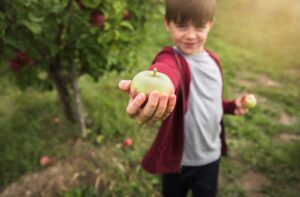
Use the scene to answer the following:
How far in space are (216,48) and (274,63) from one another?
0.98 metres

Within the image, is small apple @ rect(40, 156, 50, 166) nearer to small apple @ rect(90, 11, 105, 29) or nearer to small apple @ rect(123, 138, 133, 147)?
small apple @ rect(123, 138, 133, 147)

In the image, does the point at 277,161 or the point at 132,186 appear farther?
the point at 277,161

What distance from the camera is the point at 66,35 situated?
6.87 feet

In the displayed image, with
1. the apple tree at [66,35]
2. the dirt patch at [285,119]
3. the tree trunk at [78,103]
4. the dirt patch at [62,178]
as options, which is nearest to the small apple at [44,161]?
the dirt patch at [62,178]

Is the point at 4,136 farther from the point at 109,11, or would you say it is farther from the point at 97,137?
the point at 109,11

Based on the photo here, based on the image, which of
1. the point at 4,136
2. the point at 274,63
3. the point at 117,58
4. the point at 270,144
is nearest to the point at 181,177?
the point at 117,58

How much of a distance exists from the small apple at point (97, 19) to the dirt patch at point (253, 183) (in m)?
1.73

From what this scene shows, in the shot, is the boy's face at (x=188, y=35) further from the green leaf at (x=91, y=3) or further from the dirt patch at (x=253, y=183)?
the dirt patch at (x=253, y=183)

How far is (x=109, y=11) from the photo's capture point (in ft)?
6.10

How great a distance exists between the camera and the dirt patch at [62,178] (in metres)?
2.46

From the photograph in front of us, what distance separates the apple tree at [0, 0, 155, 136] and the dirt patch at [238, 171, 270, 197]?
1.42 m

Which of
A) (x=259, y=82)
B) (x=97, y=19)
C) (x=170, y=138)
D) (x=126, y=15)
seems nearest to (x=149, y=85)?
(x=170, y=138)

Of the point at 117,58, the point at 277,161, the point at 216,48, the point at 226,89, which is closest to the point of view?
the point at 117,58

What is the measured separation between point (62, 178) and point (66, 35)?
121 centimetres
